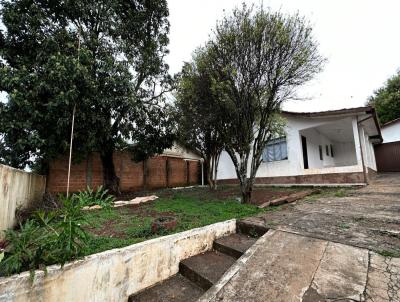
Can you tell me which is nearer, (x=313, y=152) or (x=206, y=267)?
(x=206, y=267)

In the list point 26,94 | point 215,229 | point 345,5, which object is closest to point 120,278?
point 215,229

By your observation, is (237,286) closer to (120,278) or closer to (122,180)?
(120,278)

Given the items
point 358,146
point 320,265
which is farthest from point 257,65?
point 358,146

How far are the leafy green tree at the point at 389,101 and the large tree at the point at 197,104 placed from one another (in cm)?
2024

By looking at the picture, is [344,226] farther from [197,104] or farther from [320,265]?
[197,104]

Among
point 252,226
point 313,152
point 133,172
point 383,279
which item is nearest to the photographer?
point 383,279

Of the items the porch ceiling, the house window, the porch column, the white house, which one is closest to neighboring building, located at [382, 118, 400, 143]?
the white house

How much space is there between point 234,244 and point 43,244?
110 inches

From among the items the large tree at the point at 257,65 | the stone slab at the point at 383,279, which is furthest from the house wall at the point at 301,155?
the stone slab at the point at 383,279

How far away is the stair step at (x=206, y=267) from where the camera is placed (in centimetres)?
290

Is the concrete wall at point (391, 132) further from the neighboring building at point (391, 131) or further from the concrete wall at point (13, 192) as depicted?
the concrete wall at point (13, 192)

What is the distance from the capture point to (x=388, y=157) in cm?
1769

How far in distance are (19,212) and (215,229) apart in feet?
15.4

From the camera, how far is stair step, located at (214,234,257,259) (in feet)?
11.3
